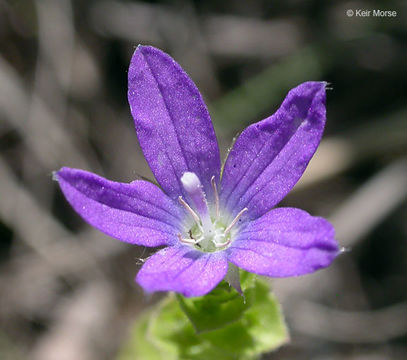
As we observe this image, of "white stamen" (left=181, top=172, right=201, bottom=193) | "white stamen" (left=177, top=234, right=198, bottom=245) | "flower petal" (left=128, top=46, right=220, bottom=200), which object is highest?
"flower petal" (left=128, top=46, right=220, bottom=200)

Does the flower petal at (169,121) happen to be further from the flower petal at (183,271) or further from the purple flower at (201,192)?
the flower petal at (183,271)

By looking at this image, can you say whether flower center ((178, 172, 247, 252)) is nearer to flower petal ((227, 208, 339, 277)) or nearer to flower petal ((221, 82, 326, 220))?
flower petal ((221, 82, 326, 220))

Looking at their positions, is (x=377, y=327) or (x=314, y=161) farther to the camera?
(x=314, y=161)

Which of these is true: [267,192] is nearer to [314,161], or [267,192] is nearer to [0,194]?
[314,161]

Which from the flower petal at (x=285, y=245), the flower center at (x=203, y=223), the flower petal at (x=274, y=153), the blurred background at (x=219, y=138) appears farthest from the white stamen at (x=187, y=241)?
the blurred background at (x=219, y=138)

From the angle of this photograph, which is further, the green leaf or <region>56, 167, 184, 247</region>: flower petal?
the green leaf

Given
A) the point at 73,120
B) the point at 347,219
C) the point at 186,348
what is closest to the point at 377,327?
the point at 347,219

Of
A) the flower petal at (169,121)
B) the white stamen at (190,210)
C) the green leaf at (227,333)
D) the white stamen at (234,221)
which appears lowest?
the green leaf at (227,333)

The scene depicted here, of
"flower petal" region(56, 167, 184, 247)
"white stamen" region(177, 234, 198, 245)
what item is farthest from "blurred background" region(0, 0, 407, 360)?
"flower petal" region(56, 167, 184, 247)
